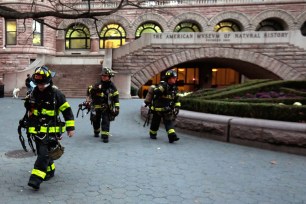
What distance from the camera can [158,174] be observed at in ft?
15.5

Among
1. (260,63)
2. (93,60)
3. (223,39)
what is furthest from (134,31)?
(260,63)

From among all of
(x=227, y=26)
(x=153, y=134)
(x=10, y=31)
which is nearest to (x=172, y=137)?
(x=153, y=134)

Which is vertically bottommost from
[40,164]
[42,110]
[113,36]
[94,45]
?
[40,164]

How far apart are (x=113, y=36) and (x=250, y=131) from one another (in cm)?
2598

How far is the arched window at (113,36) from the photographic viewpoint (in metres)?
30.0

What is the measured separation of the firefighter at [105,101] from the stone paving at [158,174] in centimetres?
48

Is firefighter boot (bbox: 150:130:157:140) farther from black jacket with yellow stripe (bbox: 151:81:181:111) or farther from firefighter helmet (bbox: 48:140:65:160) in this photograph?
firefighter helmet (bbox: 48:140:65:160)

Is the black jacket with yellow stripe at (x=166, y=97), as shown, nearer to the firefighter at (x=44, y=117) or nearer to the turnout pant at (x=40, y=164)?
the firefighter at (x=44, y=117)

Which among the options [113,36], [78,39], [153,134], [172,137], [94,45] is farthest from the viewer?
[78,39]

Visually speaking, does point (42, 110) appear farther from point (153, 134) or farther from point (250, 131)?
point (250, 131)

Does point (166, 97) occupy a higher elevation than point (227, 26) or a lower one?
lower

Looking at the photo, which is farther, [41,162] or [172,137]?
[172,137]

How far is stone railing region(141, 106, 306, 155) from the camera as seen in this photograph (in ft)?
19.6

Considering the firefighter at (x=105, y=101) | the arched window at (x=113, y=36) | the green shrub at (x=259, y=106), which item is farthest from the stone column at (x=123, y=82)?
the arched window at (x=113, y=36)
